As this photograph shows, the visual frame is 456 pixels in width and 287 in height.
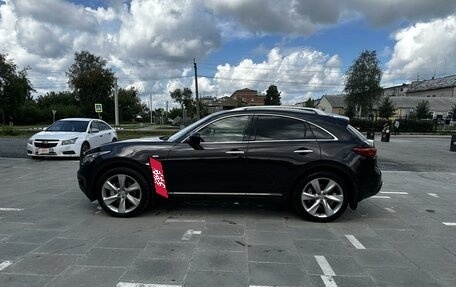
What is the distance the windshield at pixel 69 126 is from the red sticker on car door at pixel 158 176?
9031 millimetres

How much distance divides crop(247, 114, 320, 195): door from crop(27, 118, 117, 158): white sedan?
28.6ft

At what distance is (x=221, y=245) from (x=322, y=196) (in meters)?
1.75

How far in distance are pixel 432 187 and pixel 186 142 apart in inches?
240

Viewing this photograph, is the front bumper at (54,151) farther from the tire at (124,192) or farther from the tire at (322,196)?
the tire at (322,196)

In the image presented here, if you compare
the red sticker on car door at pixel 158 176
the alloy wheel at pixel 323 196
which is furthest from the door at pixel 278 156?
the red sticker on car door at pixel 158 176

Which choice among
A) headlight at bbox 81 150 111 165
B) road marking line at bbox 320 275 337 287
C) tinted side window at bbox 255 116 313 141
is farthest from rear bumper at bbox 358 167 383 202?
headlight at bbox 81 150 111 165

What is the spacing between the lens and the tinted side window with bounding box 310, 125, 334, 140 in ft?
18.1

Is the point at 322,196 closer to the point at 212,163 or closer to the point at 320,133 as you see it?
the point at 320,133

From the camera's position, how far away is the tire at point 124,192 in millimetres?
5559

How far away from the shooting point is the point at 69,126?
13.7 meters

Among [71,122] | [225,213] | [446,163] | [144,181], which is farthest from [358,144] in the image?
[71,122]

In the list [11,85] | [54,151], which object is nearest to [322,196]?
[54,151]

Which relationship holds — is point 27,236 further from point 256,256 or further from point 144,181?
point 256,256

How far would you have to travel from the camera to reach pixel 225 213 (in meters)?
5.88
